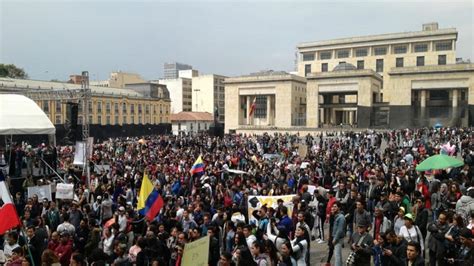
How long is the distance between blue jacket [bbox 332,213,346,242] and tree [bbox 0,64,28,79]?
72246 millimetres

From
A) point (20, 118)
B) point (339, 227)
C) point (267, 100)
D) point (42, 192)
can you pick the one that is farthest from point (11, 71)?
point (339, 227)

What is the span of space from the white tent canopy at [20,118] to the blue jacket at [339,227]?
1578 centimetres

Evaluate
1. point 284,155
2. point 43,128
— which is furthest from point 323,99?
point 43,128

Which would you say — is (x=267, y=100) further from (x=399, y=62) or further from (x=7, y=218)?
(x=7, y=218)

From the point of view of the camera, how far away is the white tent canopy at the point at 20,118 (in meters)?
18.4

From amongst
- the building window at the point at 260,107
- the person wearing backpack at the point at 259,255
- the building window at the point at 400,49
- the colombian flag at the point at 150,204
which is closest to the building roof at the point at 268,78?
the building window at the point at 260,107

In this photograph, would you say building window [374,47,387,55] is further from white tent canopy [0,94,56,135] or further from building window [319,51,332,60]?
white tent canopy [0,94,56,135]

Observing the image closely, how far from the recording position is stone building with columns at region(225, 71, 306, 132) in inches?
2410

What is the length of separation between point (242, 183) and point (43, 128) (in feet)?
35.7

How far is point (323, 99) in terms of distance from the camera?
200 ft

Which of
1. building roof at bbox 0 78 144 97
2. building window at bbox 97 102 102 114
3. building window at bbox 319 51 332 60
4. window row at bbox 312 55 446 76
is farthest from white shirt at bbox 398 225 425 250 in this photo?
building window at bbox 319 51 332 60

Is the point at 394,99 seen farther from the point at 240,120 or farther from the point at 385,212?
the point at 385,212

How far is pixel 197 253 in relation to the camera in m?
6.12

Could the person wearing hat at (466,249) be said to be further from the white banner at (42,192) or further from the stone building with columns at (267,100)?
the stone building with columns at (267,100)
